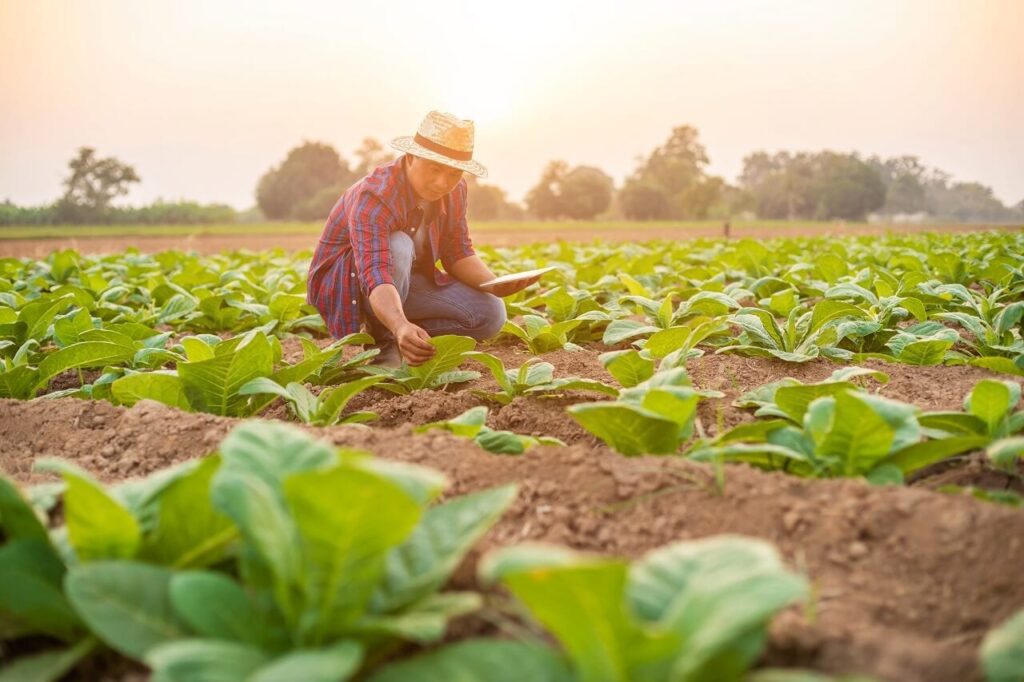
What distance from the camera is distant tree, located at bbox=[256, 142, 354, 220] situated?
213 feet

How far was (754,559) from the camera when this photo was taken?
993 millimetres

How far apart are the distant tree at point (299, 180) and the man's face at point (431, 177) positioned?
199ft

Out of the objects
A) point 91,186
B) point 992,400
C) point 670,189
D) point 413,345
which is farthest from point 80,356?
point 670,189

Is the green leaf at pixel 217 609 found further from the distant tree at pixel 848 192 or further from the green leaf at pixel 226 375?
the distant tree at pixel 848 192

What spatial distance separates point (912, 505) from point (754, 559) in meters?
0.63

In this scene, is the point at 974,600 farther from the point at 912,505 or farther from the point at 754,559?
the point at 754,559

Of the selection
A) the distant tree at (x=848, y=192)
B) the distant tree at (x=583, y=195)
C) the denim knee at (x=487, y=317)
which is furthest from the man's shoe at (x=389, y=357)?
the distant tree at (x=848, y=192)

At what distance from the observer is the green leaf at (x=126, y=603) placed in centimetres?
108

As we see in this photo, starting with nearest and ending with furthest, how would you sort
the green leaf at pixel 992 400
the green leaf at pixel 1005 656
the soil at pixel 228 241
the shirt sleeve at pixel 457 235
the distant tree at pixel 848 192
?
the green leaf at pixel 1005 656
the green leaf at pixel 992 400
the shirt sleeve at pixel 457 235
the soil at pixel 228 241
the distant tree at pixel 848 192

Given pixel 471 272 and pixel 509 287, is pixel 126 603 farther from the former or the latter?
pixel 471 272

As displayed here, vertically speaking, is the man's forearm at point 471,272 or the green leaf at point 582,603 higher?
the man's forearm at point 471,272

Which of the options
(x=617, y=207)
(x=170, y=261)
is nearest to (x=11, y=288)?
(x=170, y=261)

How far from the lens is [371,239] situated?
331 centimetres

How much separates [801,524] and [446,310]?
2601 mm
